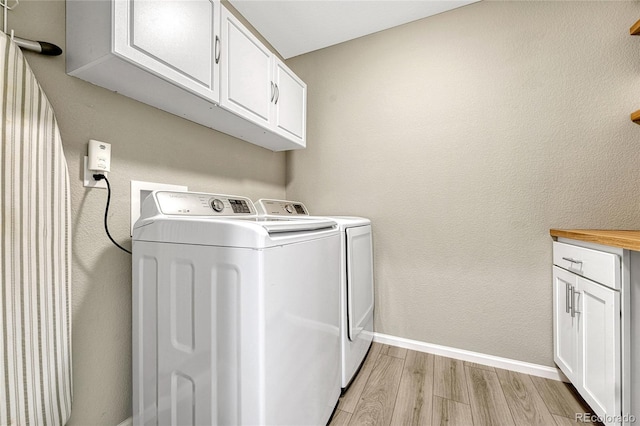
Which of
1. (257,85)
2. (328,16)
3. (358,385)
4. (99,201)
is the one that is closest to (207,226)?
(99,201)

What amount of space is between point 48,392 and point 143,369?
0.27 m

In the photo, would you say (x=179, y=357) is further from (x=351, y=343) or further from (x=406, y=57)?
(x=406, y=57)

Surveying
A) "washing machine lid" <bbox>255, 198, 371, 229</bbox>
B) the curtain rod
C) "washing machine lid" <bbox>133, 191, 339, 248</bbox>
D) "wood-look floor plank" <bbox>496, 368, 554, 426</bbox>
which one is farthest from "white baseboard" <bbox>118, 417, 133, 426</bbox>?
"wood-look floor plank" <bbox>496, 368, 554, 426</bbox>

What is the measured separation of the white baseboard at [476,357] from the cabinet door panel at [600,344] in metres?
0.41

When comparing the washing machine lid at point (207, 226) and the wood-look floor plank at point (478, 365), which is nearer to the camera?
the washing machine lid at point (207, 226)

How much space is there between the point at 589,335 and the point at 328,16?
2.45 m

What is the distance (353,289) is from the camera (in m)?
1.53

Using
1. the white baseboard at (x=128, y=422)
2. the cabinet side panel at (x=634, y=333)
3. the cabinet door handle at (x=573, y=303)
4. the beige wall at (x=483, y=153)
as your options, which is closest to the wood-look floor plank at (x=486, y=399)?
the beige wall at (x=483, y=153)

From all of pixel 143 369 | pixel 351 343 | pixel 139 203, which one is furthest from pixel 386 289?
pixel 139 203

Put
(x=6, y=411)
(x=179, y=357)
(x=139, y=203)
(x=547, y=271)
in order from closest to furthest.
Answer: (x=6, y=411) < (x=179, y=357) < (x=139, y=203) < (x=547, y=271)

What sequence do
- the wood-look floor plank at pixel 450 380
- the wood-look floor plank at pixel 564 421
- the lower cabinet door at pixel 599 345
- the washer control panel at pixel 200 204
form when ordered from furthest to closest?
the wood-look floor plank at pixel 450 380 < the wood-look floor plank at pixel 564 421 < the washer control panel at pixel 200 204 < the lower cabinet door at pixel 599 345

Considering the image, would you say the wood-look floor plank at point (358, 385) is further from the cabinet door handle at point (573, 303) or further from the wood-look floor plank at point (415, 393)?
the cabinet door handle at point (573, 303)

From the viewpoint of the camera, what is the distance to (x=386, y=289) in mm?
2029

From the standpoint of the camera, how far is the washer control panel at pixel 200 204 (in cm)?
111
